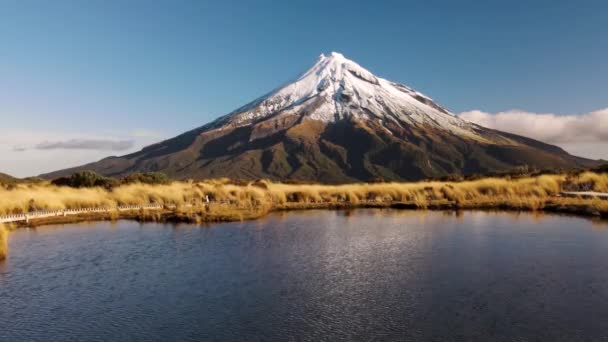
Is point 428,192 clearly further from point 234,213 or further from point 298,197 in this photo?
point 234,213

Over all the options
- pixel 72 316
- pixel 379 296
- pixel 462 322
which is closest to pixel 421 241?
pixel 379 296

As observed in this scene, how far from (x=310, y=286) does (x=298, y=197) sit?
3489 centimetres

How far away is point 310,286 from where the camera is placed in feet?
55.0

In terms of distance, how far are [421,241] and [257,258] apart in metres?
8.69

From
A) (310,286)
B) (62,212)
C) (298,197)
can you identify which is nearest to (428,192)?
(298,197)

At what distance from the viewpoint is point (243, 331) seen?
506 inches

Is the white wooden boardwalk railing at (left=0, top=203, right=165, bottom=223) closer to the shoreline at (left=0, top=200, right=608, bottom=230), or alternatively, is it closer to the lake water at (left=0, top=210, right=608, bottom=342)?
the shoreline at (left=0, top=200, right=608, bottom=230)

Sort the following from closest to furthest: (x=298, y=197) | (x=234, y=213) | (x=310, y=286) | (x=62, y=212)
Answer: (x=310, y=286) < (x=234, y=213) < (x=62, y=212) < (x=298, y=197)

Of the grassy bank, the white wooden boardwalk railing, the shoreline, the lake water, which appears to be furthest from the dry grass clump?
the lake water

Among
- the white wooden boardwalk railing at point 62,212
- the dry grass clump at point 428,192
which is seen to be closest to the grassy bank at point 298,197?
the dry grass clump at point 428,192

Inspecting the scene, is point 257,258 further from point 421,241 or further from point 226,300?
point 421,241

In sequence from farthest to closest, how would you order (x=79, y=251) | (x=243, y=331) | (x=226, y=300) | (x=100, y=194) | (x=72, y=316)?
1. (x=100, y=194)
2. (x=79, y=251)
3. (x=226, y=300)
4. (x=72, y=316)
5. (x=243, y=331)

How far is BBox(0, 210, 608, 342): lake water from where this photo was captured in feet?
42.5

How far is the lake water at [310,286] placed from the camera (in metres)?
13.0
